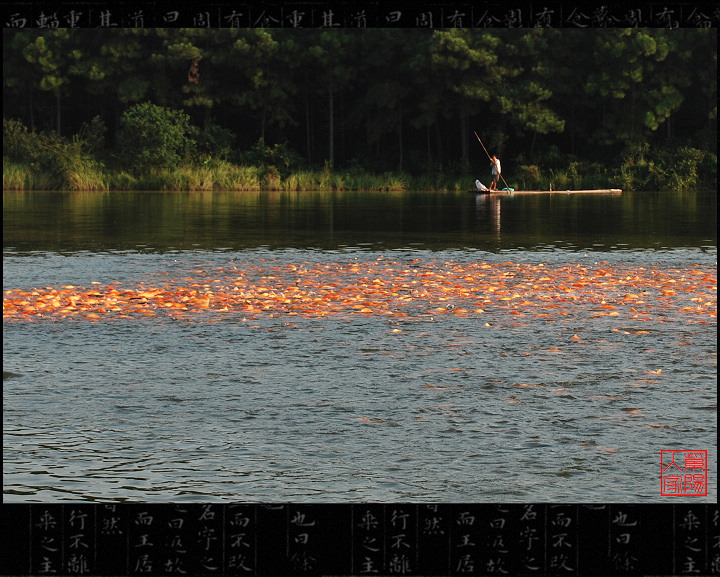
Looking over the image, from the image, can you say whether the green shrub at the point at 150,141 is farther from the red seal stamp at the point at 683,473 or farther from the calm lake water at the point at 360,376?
the red seal stamp at the point at 683,473

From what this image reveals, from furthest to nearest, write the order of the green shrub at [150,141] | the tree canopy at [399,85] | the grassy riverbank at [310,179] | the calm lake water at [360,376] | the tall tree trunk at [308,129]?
1. the tall tree trunk at [308,129]
2. the tree canopy at [399,85]
3. the green shrub at [150,141]
4. the grassy riverbank at [310,179]
5. the calm lake water at [360,376]

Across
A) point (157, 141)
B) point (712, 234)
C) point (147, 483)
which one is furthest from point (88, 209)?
point (147, 483)

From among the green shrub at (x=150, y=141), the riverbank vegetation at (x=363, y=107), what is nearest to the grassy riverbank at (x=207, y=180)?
the riverbank vegetation at (x=363, y=107)

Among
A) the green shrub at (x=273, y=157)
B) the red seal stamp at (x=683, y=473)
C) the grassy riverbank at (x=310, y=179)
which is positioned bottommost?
the red seal stamp at (x=683, y=473)

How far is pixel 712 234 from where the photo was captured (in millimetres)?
28500

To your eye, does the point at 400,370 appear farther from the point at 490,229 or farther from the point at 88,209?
the point at 88,209

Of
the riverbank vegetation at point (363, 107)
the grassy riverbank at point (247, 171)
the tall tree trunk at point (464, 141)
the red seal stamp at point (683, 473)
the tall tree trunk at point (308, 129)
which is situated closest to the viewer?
the red seal stamp at point (683, 473)

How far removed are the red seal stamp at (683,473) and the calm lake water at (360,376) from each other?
0.07 m

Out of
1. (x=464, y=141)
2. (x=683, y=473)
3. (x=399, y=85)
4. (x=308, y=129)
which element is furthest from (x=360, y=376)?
(x=308, y=129)

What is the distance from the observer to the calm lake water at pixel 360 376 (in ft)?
23.6

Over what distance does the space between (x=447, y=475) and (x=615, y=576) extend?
2232 millimetres

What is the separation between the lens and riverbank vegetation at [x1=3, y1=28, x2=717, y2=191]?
65312 millimetres

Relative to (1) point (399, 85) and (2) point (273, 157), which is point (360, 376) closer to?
(2) point (273, 157)

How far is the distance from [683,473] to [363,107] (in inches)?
2629
